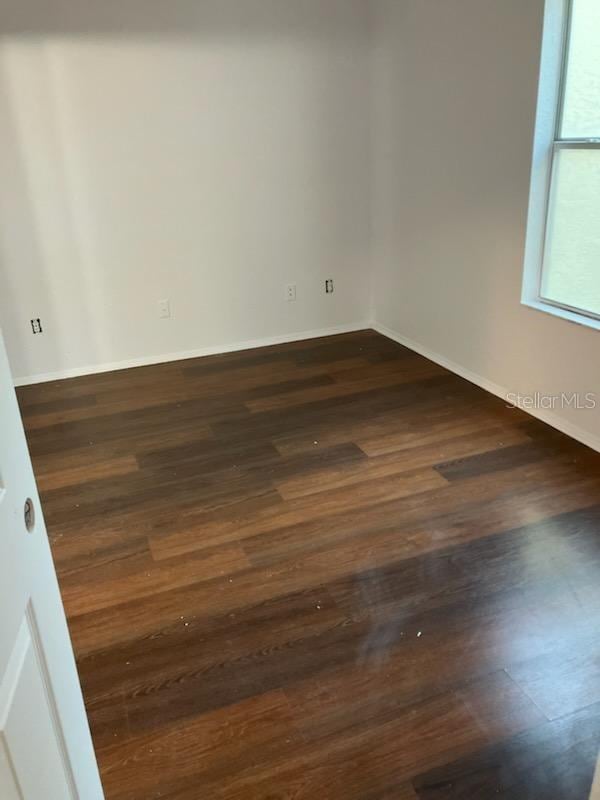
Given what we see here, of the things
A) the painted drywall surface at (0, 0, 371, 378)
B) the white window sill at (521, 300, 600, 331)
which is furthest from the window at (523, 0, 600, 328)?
the painted drywall surface at (0, 0, 371, 378)

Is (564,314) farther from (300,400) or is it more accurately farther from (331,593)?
(331,593)

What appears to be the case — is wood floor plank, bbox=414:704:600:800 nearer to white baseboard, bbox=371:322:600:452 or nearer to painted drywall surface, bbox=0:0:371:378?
white baseboard, bbox=371:322:600:452

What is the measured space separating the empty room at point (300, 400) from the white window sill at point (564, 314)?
21mm

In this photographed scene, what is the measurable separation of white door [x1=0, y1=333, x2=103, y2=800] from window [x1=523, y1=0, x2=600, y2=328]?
98.7 inches

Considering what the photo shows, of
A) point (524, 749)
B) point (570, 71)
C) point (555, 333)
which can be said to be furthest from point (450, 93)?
point (524, 749)

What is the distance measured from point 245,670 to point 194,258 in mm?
2965

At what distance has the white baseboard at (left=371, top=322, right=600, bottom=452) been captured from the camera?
2957 millimetres

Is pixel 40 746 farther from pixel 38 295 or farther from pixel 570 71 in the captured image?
pixel 38 295

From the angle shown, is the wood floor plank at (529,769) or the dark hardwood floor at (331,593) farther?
the dark hardwood floor at (331,593)

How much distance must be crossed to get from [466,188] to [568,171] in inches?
26.2

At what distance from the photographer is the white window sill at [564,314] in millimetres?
2851

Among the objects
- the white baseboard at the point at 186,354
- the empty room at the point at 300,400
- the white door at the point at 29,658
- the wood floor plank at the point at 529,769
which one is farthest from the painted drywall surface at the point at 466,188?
the white door at the point at 29,658

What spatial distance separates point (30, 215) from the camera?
3820 mm

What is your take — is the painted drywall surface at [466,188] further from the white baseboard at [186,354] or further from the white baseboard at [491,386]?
the white baseboard at [186,354]
